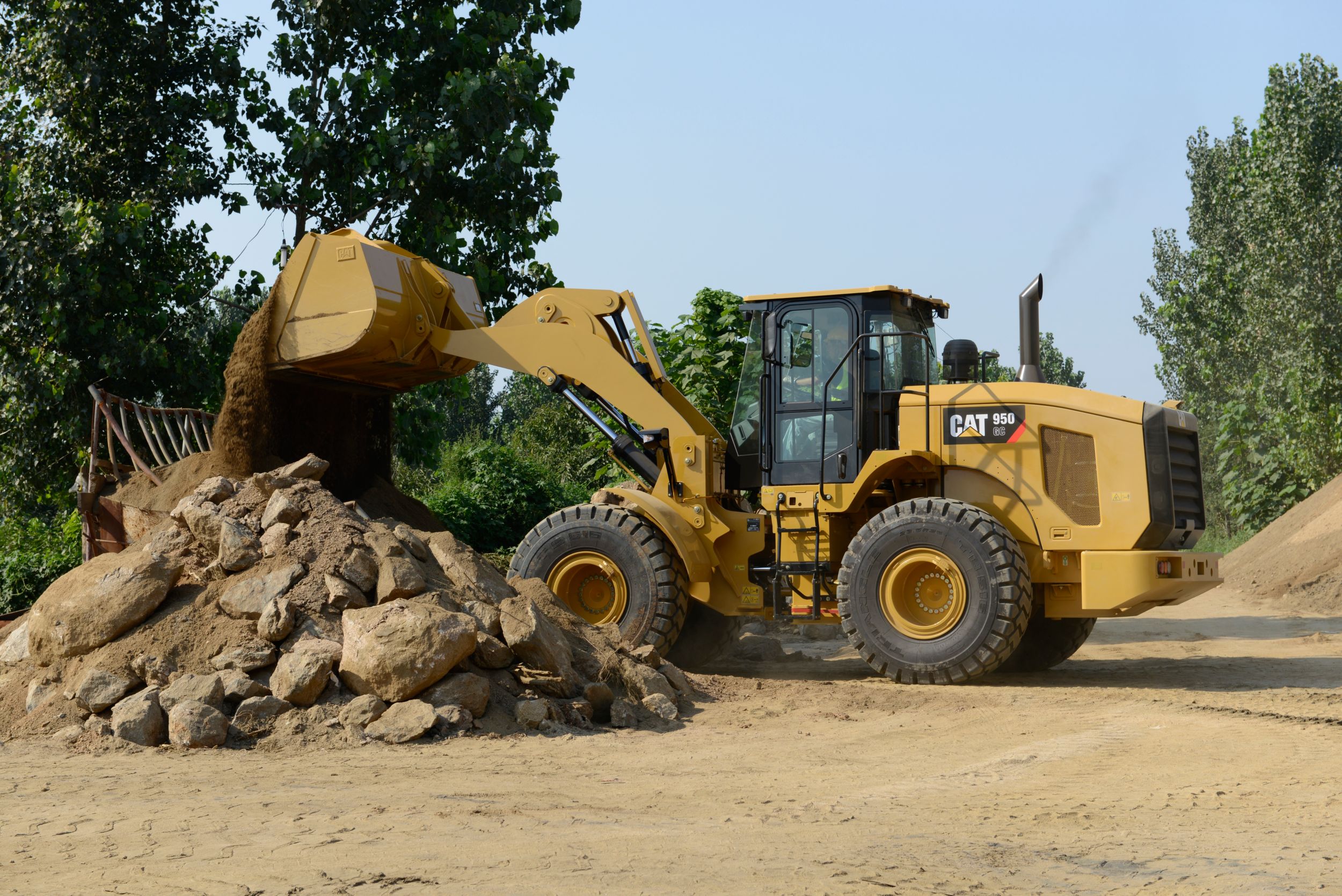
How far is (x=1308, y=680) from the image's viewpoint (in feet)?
34.4

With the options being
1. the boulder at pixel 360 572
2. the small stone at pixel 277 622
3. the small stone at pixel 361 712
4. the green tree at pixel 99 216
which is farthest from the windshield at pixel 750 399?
the green tree at pixel 99 216

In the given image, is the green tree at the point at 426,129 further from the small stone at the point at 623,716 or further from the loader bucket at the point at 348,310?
the small stone at the point at 623,716

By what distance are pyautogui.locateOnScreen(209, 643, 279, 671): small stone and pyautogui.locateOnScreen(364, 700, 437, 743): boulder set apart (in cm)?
90

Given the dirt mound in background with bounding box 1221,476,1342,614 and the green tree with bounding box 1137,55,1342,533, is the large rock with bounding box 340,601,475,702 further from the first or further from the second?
the green tree with bounding box 1137,55,1342,533

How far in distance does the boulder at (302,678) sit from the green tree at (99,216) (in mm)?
7624

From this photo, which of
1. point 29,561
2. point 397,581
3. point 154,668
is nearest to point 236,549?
point 154,668

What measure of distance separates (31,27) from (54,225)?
113 inches

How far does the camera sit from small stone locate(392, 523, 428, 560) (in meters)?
9.12

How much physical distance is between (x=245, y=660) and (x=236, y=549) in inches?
43.0

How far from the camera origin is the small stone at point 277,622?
8.10 m

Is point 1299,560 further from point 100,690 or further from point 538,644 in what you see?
point 100,690

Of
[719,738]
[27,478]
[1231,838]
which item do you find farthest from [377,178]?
[1231,838]

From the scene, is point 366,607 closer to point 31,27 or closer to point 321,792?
point 321,792

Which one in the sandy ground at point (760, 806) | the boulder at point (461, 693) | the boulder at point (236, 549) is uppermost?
the boulder at point (236, 549)
